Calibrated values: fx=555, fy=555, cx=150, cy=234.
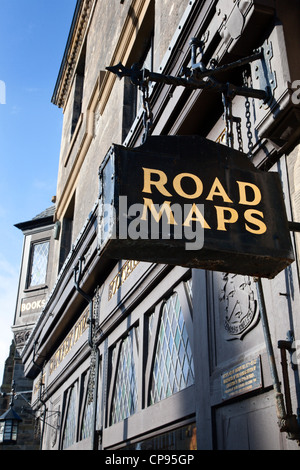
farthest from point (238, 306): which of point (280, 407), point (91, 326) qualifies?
point (91, 326)

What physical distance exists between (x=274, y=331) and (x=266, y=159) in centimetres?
145

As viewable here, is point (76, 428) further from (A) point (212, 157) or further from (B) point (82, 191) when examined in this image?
(A) point (212, 157)

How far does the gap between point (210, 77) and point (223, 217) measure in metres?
1.57

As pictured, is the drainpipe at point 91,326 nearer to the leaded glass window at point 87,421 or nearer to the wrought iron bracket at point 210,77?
the leaded glass window at point 87,421

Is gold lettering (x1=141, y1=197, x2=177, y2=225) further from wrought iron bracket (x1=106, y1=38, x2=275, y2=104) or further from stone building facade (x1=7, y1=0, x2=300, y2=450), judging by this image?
wrought iron bracket (x1=106, y1=38, x2=275, y2=104)

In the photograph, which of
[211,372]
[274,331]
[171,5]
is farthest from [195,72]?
[171,5]

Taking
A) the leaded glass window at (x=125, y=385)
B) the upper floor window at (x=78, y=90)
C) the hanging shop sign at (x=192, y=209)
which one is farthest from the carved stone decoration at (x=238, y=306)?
the upper floor window at (x=78, y=90)

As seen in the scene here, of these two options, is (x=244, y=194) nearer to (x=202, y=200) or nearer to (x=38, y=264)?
(x=202, y=200)

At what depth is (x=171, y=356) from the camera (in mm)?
6480

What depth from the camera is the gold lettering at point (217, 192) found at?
140 inches

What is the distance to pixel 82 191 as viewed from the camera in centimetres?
1318

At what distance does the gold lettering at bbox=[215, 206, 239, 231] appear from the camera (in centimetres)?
346

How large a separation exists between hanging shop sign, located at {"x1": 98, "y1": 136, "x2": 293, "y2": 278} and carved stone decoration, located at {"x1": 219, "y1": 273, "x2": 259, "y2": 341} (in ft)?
3.35

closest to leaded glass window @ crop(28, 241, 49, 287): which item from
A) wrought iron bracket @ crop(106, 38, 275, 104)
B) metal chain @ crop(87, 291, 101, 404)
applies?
metal chain @ crop(87, 291, 101, 404)
